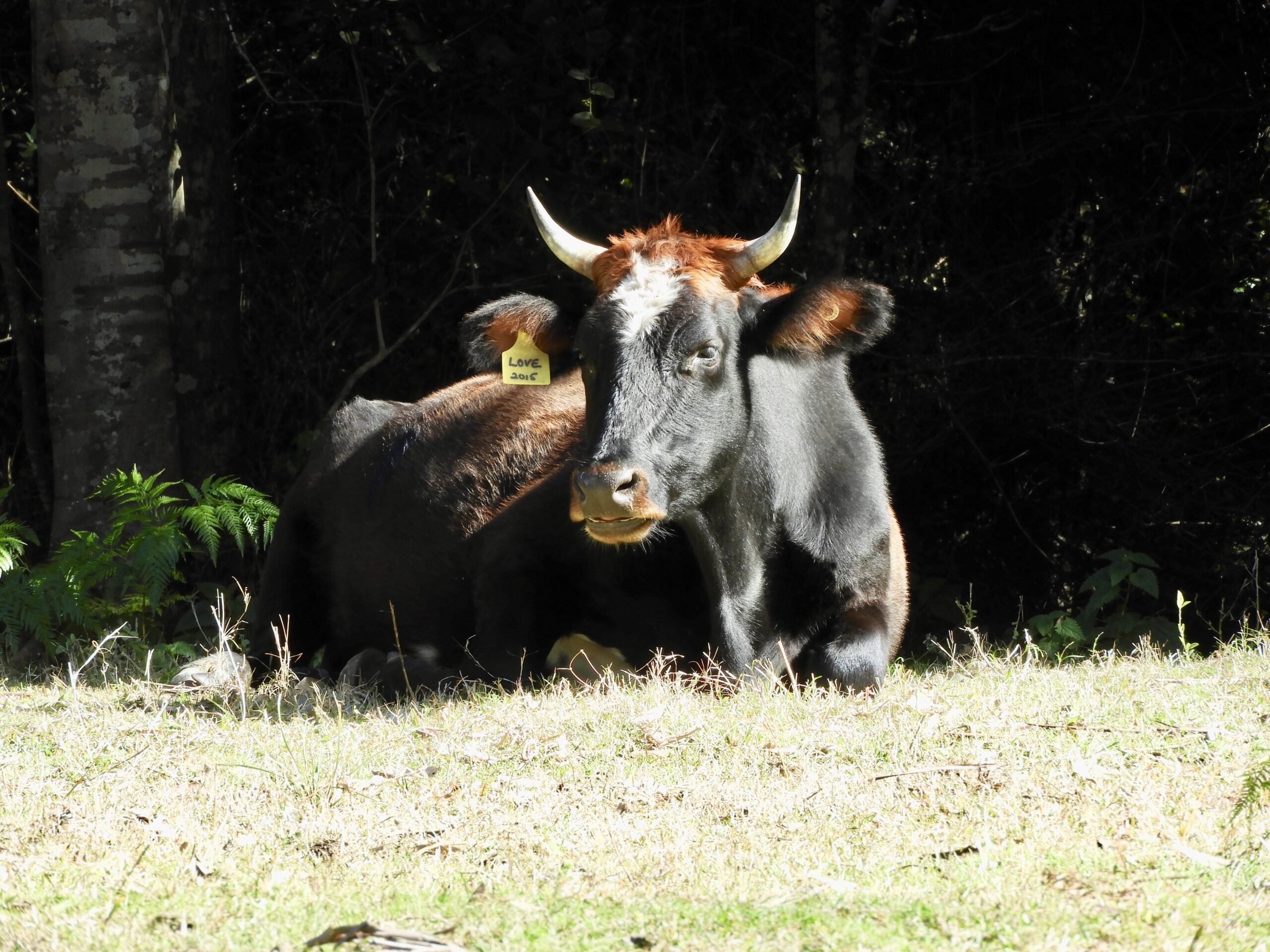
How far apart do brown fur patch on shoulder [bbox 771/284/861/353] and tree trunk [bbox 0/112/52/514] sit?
533 centimetres

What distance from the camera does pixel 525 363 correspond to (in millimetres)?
6391

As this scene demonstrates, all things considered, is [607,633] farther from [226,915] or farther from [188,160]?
[188,160]

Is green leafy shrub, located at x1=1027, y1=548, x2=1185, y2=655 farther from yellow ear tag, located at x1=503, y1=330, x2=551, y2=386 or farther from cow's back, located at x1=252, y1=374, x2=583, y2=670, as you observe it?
yellow ear tag, located at x1=503, y1=330, x2=551, y2=386

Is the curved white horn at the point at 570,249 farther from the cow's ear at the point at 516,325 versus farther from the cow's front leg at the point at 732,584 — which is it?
the cow's front leg at the point at 732,584

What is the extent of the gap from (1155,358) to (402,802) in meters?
6.17

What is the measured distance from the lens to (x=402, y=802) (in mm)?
4074

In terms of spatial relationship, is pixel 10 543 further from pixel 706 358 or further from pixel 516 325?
pixel 706 358

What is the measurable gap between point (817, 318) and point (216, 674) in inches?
118

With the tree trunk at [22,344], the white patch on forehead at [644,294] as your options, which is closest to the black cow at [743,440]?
the white patch on forehead at [644,294]

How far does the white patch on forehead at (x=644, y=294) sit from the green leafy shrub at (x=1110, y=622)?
9.19ft

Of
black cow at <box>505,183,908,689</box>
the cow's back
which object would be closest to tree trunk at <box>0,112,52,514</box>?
the cow's back

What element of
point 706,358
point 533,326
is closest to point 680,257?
point 706,358

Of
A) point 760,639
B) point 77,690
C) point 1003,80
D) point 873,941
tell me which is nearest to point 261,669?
point 77,690

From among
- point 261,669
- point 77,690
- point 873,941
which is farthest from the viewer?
point 261,669
